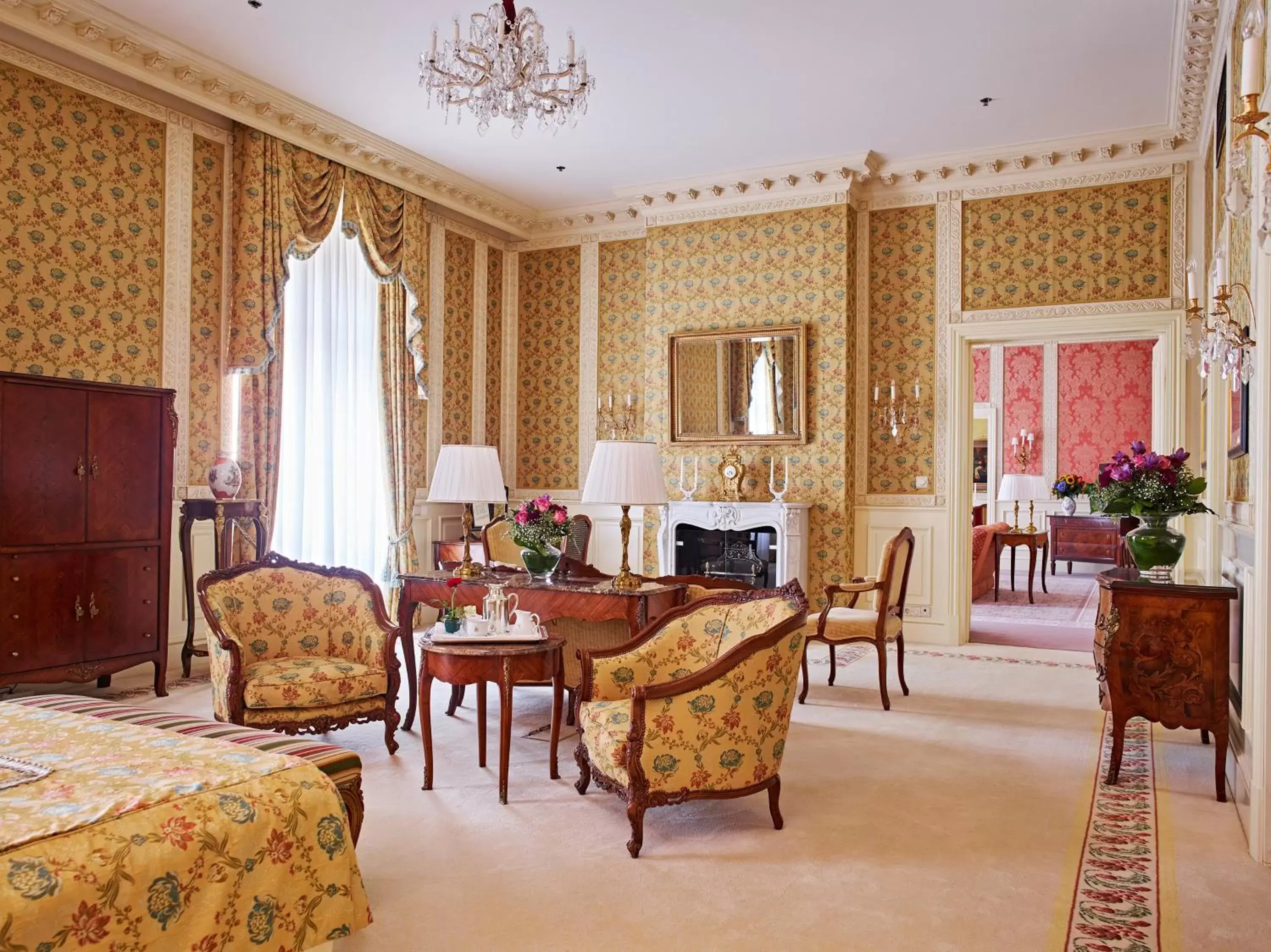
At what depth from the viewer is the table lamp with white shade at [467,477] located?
15.3ft

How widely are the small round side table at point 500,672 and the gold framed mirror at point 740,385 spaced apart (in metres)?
4.32

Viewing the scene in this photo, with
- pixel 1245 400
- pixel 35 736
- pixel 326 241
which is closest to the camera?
pixel 35 736

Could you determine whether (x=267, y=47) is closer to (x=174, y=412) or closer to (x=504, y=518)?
(x=174, y=412)

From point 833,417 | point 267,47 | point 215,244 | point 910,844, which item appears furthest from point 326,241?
point 910,844

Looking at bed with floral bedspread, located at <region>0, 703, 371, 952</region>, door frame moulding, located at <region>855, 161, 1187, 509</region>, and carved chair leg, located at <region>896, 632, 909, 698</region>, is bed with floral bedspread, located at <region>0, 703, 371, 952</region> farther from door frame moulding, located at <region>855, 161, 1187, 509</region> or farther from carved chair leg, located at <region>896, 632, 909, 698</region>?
door frame moulding, located at <region>855, 161, 1187, 509</region>

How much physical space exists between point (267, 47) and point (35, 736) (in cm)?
445

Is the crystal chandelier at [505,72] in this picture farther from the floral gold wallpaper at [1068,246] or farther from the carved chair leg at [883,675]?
the floral gold wallpaper at [1068,246]

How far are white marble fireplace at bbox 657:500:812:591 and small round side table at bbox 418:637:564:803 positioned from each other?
12.6 ft

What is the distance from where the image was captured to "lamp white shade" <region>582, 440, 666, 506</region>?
4.40 meters

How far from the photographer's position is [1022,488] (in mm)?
12711

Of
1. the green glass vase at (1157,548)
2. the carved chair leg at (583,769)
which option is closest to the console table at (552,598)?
the carved chair leg at (583,769)

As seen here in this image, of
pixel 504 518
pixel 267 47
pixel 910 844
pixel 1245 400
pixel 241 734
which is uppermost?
pixel 267 47

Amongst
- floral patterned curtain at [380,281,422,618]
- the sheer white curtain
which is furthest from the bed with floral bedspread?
floral patterned curtain at [380,281,422,618]

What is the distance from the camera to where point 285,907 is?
2.13m
